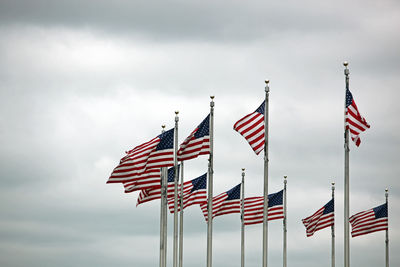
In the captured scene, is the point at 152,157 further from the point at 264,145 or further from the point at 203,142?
the point at 264,145

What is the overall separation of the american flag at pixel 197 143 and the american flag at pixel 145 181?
4.69 metres

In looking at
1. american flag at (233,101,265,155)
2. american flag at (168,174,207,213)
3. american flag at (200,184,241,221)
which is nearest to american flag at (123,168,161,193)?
american flag at (168,174,207,213)

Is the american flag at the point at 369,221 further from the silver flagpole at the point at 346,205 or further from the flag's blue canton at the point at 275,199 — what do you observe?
the silver flagpole at the point at 346,205

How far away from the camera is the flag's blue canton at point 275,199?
3273 inches

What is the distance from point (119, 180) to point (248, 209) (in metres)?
15.7

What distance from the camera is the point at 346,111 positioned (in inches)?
2389

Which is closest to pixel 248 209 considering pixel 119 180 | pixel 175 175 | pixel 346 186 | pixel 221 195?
pixel 221 195

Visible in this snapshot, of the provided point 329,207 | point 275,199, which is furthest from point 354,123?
point 329,207

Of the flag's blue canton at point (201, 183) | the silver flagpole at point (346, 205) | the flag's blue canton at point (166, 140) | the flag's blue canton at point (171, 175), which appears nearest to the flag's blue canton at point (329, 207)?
the flag's blue canton at point (201, 183)

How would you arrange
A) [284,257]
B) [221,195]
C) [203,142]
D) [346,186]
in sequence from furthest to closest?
[284,257]
[221,195]
[203,142]
[346,186]

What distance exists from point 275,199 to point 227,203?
601 cm

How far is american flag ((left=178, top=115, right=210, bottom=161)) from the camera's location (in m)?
65.3

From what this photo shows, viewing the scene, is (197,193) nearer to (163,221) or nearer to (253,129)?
(163,221)

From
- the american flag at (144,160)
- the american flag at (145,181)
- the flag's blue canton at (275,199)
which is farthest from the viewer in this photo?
the flag's blue canton at (275,199)
